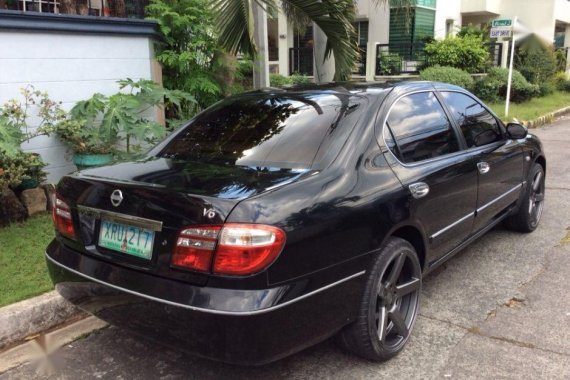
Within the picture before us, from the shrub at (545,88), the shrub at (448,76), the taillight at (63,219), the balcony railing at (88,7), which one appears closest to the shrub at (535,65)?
the shrub at (545,88)

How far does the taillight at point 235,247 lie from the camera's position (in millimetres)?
2338

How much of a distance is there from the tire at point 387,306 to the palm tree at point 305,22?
11.5ft

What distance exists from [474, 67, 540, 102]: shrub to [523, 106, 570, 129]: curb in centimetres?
114

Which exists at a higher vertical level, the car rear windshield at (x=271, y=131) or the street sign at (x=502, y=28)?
the street sign at (x=502, y=28)

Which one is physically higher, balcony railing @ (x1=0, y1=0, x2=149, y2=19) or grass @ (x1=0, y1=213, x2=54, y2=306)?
balcony railing @ (x1=0, y1=0, x2=149, y2=19)

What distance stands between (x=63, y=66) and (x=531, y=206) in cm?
511

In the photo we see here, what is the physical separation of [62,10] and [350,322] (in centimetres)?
628

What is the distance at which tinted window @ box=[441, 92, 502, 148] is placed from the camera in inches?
161

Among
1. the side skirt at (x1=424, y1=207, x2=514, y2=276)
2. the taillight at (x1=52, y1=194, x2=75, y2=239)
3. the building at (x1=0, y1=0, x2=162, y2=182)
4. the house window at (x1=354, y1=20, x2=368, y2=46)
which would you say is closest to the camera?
the taillight at (x1=52, y1=194, x2=75, y2=239)

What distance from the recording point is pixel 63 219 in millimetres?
3039

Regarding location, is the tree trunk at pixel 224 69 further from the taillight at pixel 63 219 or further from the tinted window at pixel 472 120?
the taillight at pixel 63 219

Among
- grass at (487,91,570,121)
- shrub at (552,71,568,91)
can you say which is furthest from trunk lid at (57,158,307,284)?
shrub at (552,71,568,91)

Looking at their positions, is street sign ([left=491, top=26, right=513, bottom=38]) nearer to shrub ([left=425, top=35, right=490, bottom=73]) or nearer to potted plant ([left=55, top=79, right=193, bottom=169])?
shrub ([left=425, top=35, right=490, bottom=73])

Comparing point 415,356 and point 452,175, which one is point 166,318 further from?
point 452,175
